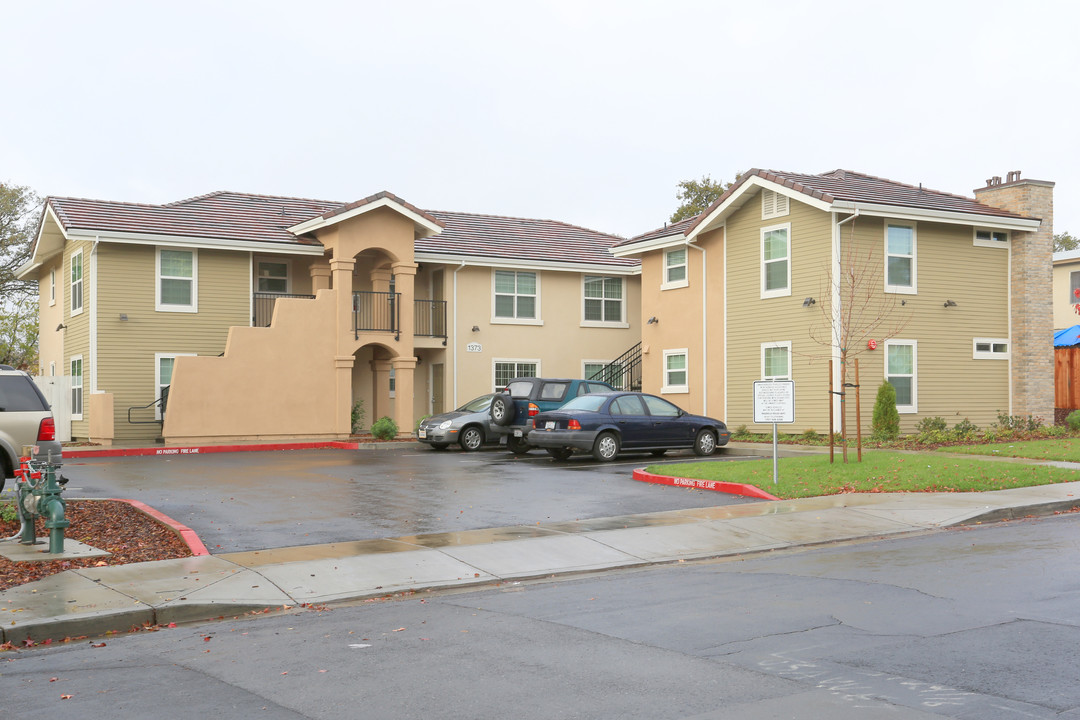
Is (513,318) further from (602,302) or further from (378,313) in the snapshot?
(378,313)

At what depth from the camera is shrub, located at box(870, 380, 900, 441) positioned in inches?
896

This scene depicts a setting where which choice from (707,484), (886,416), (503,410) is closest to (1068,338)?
(886,416)

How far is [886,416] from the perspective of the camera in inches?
898

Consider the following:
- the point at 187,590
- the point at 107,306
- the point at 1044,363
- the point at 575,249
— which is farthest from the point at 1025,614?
the point at 575,249

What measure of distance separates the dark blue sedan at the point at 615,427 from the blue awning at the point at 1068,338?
16.0m

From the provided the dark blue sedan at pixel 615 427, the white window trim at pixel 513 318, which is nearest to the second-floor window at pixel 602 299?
the white window trim at pixel 513 318

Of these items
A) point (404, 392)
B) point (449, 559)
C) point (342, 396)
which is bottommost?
point (449, 559)

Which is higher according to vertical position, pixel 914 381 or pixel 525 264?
pixel 525 264

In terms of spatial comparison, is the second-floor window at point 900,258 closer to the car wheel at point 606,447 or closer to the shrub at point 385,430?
the car wheel at point 606,447

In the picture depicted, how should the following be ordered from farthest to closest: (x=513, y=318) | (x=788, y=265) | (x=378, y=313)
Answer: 1. (x=513, y=318)
2. (x=378, y=313)
3. (x=788, y=265)

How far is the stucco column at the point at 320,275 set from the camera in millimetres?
29750

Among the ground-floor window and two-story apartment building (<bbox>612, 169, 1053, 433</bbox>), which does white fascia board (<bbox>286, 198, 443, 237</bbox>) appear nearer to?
the ground-floor window

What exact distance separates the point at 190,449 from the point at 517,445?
853 centimetres

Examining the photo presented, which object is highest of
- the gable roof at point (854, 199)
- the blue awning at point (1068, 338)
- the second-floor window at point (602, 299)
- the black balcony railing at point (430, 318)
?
the gable roof at point (854, 199)
